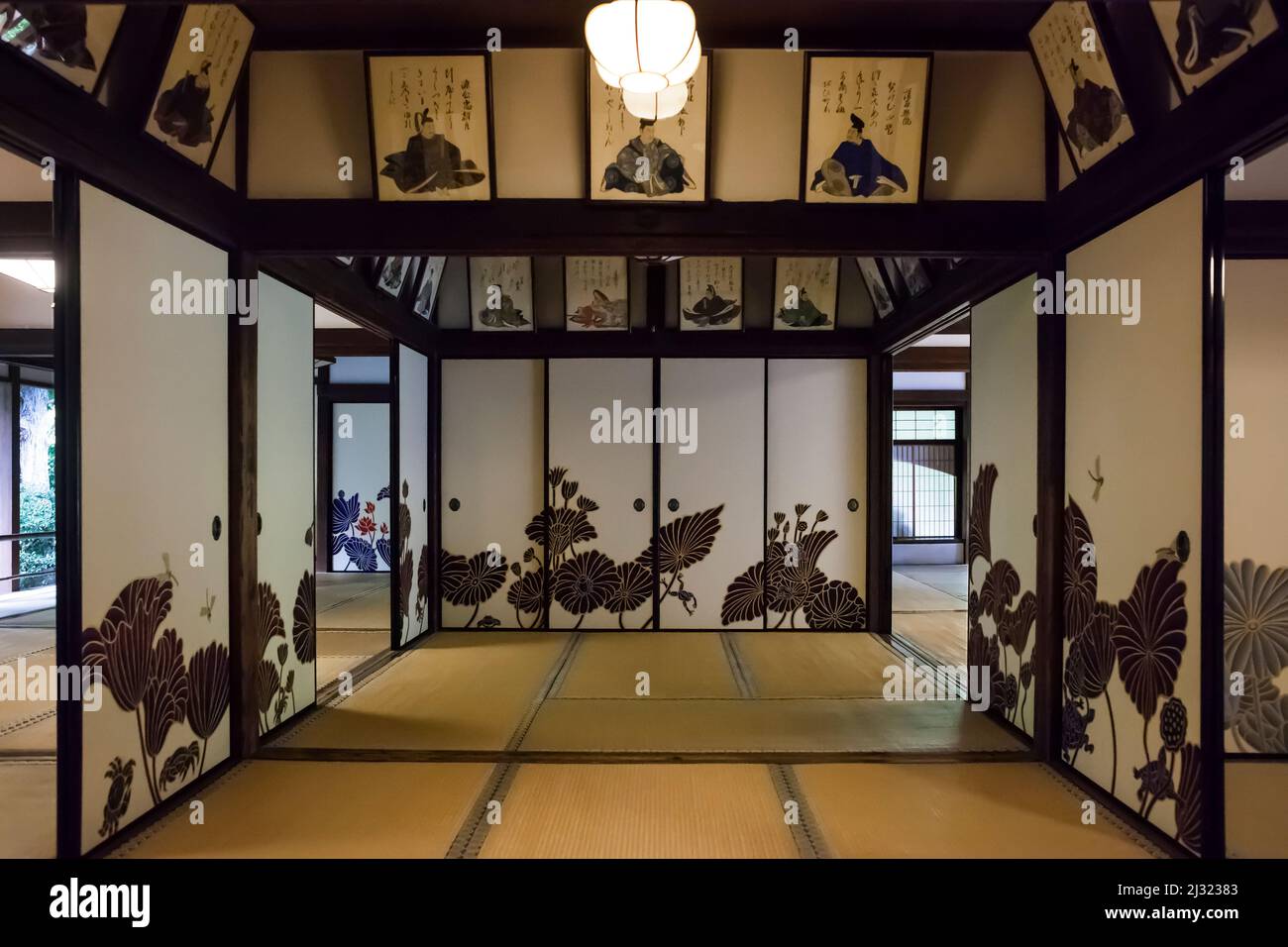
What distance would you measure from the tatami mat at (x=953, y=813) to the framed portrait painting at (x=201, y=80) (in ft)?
11.4

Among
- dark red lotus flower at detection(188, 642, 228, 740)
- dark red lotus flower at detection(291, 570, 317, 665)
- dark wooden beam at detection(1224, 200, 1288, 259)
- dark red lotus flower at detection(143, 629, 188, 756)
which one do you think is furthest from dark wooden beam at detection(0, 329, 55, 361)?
dark wooden beam at detection(1224, 200, 1288, 259)

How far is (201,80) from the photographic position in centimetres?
260

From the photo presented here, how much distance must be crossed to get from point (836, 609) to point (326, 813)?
3942 mm

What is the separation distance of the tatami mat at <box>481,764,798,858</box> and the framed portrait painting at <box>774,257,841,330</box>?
11.6ft

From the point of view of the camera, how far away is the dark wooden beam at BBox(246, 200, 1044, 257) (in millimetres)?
3041

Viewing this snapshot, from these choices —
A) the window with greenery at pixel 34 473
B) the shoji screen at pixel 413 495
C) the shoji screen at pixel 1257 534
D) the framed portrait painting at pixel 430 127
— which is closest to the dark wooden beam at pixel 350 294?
the shoji screen at pixel 413 495

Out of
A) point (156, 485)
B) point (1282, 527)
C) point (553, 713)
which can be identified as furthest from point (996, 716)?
point (156, 485)

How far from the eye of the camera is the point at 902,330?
461 cm

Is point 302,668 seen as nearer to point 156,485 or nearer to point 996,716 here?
point 156,485

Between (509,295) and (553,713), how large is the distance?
323cm

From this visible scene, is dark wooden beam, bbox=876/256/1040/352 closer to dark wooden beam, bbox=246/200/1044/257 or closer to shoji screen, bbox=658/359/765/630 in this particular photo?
dark wooden beam, bbox=246/200/1044/257

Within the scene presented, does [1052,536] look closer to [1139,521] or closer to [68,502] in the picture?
[1139,521]

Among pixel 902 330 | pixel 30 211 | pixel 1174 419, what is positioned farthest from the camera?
pixel 902 330

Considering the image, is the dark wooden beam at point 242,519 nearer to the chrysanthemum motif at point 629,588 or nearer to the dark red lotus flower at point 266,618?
the dark red lotus flower at point 266,618
